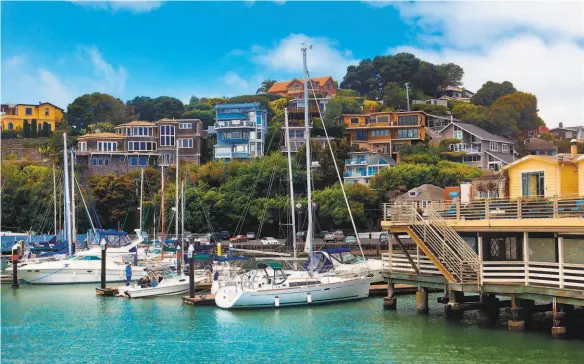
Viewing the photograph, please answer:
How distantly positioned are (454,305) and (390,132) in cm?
8098

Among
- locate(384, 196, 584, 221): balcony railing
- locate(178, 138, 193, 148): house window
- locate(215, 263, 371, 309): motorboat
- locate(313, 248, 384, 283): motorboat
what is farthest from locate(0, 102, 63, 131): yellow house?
locate(384, 196, 584, 221): balcony railing

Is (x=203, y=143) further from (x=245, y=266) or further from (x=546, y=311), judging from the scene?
(x=546, y=311)

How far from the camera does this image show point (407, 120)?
115 metres

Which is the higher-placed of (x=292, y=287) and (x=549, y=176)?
(x=549, y=176)

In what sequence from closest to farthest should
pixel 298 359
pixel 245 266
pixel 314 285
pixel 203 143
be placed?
pixel 298 359 < pixel 314 285 < pixel 245 266 < pixel 203 143

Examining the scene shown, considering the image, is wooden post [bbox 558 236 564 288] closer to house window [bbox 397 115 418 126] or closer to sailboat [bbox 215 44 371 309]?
sailboat [bbox 215 44 371 309]

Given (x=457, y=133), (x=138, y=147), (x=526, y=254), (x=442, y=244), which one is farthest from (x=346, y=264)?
(x=457, y=133)

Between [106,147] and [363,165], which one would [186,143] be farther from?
[363,165]

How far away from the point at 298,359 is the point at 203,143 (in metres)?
87.9

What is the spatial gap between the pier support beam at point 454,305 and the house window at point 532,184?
5.69 m

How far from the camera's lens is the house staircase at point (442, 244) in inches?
1305

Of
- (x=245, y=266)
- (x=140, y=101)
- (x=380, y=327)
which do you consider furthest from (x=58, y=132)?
(x=380, y=327)

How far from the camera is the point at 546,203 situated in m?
32.2

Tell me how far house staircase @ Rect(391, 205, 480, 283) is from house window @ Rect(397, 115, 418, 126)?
78588mm
